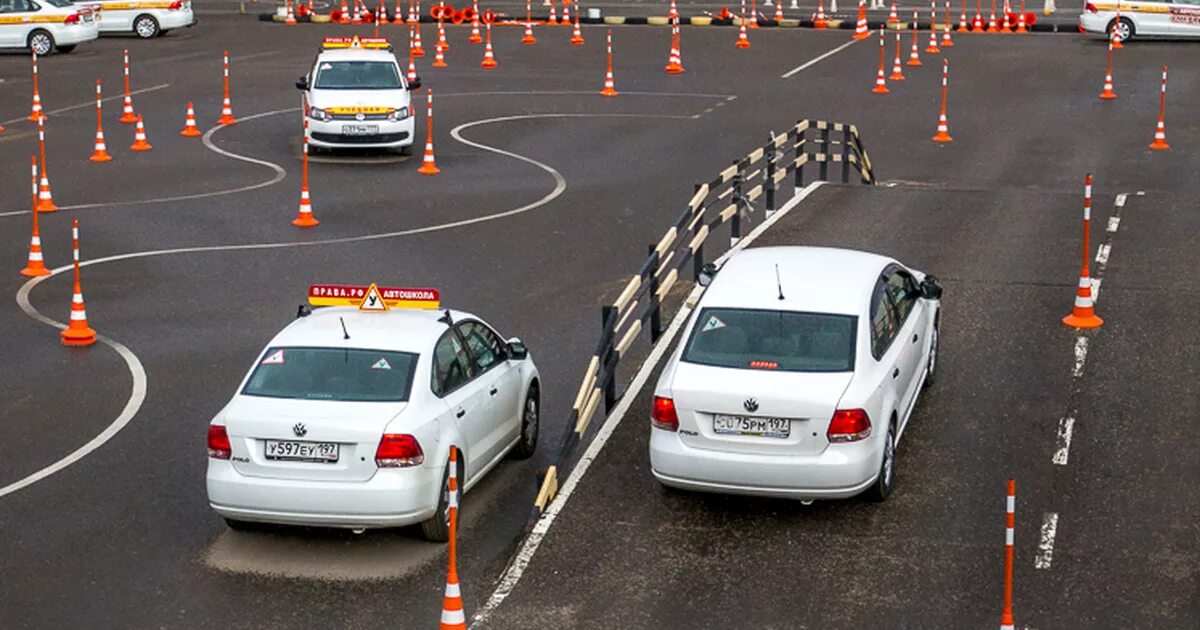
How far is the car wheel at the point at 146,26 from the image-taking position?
50.0 metres

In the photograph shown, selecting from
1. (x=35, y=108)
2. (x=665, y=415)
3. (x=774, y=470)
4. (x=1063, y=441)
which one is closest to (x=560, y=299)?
(x=1063, y=441)

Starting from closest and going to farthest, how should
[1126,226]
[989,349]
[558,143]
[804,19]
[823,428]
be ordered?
[823,428] < [989,349] < [1126,226] < [558,143] < [804,19]

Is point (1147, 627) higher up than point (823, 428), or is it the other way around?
point (823, 428)

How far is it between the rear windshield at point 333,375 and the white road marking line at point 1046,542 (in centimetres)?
433

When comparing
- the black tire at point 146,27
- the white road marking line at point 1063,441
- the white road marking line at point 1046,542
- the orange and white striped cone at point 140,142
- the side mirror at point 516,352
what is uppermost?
the black tire at point 146,27

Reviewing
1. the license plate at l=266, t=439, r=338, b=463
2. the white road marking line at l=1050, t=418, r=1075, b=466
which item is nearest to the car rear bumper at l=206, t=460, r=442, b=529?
the license plate at l=266, t=439, r=338, b=463

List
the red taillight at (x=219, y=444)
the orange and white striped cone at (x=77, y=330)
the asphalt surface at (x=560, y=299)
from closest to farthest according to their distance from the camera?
the asphalt surface at (x=560, y=299), the red taillight at (x=219, y=444), the orange and white striped cone at (x=77, y=330)

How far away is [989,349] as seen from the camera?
1728 centimetres

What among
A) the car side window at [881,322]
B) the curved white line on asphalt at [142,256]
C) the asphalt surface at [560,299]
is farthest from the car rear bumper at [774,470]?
the curved white line on asphalt at [142,256]

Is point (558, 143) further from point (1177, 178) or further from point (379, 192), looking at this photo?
point (1177, 178)

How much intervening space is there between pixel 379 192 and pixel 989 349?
487 inches

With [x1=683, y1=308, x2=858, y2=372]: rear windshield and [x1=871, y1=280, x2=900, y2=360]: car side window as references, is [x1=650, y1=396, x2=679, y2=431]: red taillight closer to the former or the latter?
[x1=683, y1=308, x2=858, y2=372]: rear windshield

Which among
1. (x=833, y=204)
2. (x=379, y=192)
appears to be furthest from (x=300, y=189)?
(x=833, y=204)

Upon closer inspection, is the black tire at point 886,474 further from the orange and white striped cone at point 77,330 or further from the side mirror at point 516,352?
the orange and white striped cone at point 77,330
